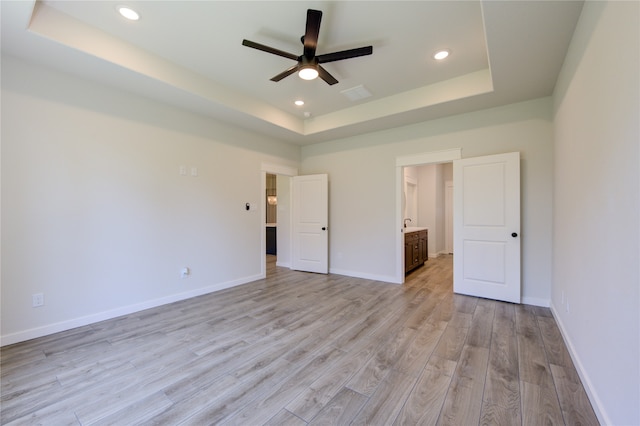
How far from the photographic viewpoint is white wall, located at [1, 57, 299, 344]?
8.31 ft

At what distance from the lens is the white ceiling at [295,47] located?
2.22 metres

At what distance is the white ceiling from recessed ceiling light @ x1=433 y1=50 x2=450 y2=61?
66 millimetres

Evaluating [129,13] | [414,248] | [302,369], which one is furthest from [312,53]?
[414,248]

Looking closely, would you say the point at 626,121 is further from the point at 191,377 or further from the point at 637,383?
the point at 191,377

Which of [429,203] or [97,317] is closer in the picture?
[97,317]

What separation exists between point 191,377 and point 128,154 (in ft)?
8.98

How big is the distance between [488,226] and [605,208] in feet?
7.50

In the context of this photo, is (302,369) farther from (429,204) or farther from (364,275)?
(429,204)

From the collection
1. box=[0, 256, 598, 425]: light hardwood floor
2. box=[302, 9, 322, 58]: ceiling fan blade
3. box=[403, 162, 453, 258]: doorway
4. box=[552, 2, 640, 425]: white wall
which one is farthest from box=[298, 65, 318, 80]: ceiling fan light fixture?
box=[403, 162, 453, 258]: doorway

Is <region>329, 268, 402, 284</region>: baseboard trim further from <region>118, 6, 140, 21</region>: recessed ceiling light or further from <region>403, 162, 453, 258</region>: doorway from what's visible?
<region>118, 6, 140, 21</region>: recessed ceiling light

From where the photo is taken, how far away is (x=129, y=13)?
7.64 feet

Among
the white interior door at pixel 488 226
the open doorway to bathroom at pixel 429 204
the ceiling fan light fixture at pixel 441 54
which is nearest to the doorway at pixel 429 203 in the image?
the open doorway to bathroom at pixel 429 204

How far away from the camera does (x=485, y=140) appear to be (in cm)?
382

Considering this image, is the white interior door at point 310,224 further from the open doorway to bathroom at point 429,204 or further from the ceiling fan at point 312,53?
the open doorway to bathroom at point 429,204
